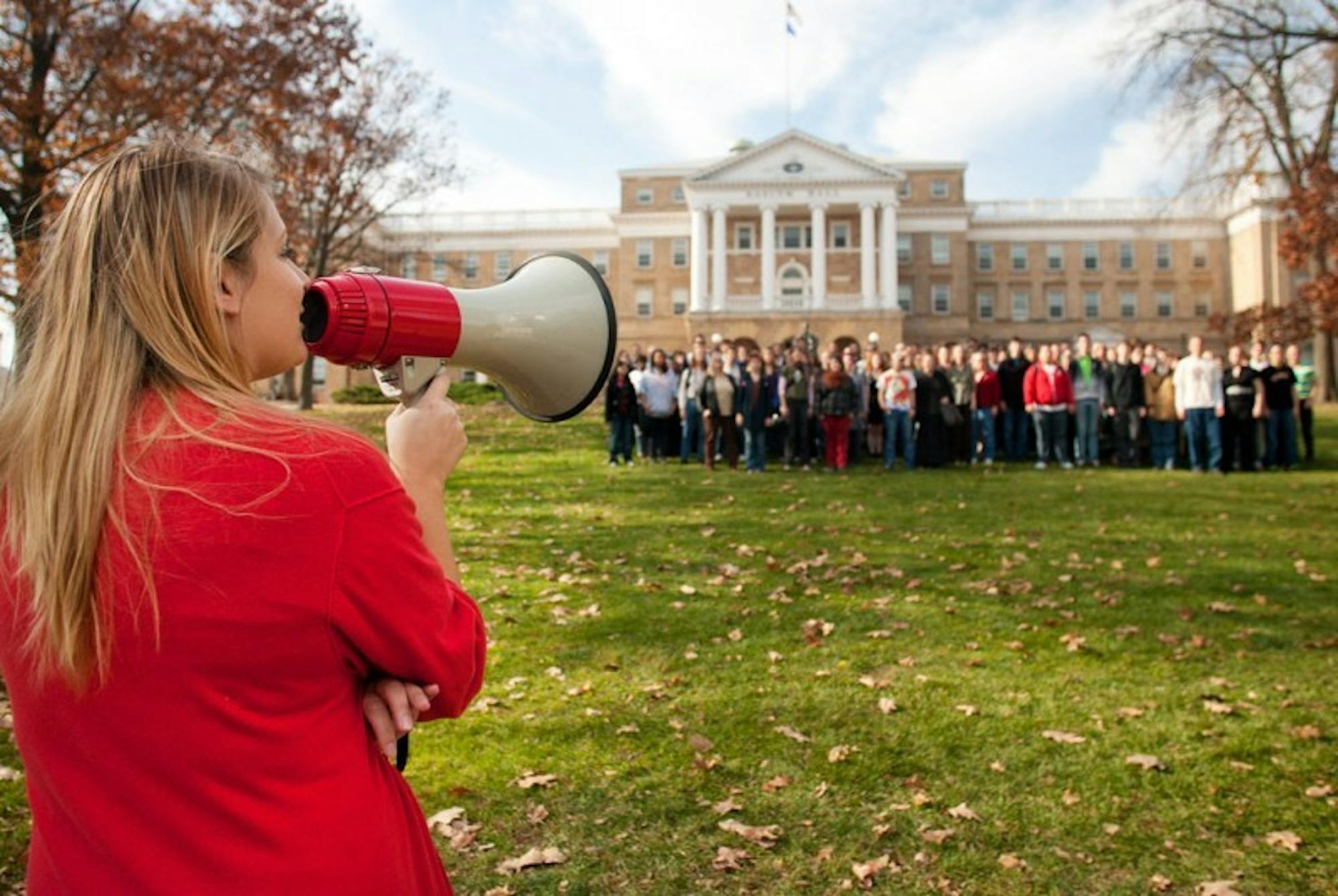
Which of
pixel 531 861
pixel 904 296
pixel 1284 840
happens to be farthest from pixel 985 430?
pixel 904 296

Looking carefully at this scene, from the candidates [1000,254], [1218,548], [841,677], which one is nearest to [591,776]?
[841,677]

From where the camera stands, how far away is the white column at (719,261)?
199ft

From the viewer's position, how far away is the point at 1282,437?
53.3 feet

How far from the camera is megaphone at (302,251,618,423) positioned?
1.84 meters

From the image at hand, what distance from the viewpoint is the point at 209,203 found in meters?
1.51

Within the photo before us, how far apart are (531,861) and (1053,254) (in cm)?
7438

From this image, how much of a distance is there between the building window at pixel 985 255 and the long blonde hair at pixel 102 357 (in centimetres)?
7420

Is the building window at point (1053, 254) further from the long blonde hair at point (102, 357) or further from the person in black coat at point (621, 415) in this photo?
the long blonde hair at point (102, 357)

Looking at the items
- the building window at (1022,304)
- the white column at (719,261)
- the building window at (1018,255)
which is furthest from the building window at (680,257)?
the building window at (1022,304)

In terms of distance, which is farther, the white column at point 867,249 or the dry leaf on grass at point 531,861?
the white column at point 867,249

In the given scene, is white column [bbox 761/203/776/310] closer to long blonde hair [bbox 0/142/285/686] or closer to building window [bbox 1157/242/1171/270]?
building window [bbox 1157/242/1171/270]

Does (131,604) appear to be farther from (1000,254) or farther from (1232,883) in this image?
(1000,254)

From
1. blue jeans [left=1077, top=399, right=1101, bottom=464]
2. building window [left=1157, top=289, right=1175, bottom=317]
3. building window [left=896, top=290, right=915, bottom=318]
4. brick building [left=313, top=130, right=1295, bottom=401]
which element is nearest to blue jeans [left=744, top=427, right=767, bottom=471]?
blue jeans [left=1077, top=399, right=1101, bottom=464]

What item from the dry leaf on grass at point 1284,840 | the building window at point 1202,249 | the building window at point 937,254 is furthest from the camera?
the building window at point 1202,249
